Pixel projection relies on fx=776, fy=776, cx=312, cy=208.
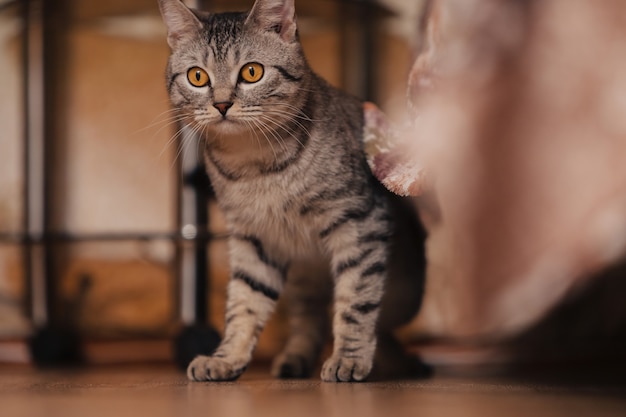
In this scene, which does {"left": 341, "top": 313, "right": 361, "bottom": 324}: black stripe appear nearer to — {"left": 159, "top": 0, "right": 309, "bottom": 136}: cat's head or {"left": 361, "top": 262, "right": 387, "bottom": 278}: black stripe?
{"left": 361, "top": 262, "right": 387, "bottom": 278}: black stripe

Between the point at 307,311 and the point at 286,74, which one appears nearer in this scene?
the point at 286,74

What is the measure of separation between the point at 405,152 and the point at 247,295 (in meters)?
0.41

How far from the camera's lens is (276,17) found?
4.65ft

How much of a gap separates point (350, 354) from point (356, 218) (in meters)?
0.25

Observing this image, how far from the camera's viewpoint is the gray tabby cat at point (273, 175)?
1.37m

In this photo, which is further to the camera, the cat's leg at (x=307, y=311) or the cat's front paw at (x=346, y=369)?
the cat's leg at (x=307, y=311)

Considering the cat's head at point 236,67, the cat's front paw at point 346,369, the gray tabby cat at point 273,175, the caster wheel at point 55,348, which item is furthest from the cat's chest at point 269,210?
the caster wheel at point 55,348

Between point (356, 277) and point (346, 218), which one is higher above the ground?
point (346, 218)

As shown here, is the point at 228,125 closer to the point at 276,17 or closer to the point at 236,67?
the point at 236,67

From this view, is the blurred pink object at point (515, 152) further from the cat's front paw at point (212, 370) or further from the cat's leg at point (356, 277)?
the cat's front paw at point (212, 370)

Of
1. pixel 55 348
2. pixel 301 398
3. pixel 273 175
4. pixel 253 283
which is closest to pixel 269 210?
pixel 273 175

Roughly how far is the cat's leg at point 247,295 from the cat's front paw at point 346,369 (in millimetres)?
162

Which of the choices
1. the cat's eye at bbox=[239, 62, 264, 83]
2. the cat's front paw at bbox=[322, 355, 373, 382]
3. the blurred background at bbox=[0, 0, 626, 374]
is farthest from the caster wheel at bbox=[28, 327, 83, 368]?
the cat's eye at bbox=[239, 62, 264, 83]

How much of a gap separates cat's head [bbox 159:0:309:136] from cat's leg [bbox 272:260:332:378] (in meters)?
0.37
